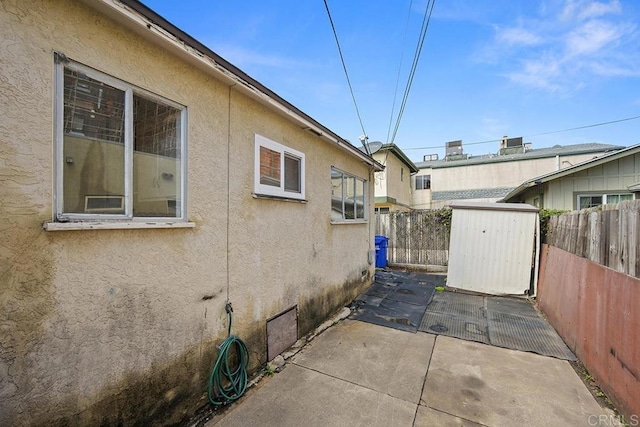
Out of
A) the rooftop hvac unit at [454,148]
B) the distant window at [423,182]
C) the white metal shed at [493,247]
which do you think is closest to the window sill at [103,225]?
the white metal shed at [493,247]

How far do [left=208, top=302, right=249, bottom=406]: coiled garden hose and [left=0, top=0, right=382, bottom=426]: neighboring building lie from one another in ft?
0.32

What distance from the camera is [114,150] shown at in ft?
6.71

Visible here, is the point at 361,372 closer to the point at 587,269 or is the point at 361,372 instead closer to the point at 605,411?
the point at 605,411

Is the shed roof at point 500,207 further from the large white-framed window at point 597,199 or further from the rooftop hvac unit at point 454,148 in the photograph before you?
the rooftop hvac unit at point 454,148

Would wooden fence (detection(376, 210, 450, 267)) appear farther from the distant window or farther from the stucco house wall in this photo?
the distant window

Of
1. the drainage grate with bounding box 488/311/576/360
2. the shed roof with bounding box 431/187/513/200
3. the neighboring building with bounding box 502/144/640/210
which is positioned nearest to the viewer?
the drainage grate with bounding box 488/311/576/360

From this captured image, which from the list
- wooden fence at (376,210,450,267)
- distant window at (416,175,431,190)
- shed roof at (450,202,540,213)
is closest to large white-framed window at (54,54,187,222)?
shed roof at (450,202,540,213)

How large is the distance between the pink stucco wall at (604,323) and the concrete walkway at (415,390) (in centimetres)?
30

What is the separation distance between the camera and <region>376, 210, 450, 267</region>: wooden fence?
927cm

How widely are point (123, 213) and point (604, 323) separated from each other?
4.92 meters

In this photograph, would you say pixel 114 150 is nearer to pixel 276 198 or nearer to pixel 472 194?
pixel 276 198

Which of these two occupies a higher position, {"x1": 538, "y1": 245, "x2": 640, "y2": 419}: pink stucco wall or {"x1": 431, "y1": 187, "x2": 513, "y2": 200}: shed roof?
{"x1": 431, "y1": 187, "x2": 513, "y2": 200}: shed roof

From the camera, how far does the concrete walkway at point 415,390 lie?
2.54 m

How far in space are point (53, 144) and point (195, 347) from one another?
6.62 feet
